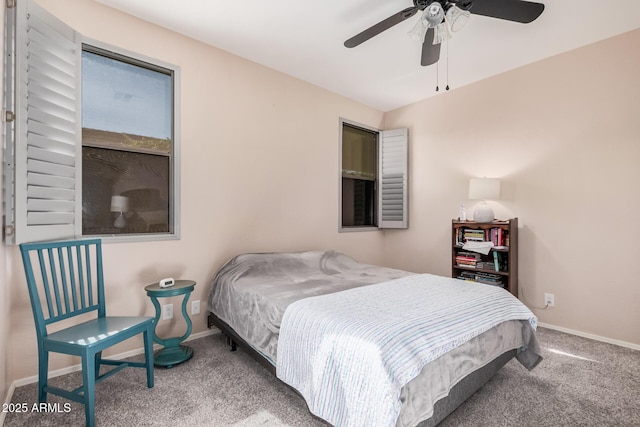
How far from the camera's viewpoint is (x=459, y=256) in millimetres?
3504

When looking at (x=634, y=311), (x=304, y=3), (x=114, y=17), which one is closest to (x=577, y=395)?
(x=634, y=311)

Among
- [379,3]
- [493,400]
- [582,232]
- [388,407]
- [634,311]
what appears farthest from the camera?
[582,232]

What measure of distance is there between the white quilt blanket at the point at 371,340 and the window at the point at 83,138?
1.65m

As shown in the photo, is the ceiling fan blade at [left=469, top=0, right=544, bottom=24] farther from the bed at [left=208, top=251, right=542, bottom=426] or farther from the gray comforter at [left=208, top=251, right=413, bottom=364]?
the gray comforter at [left=208, top=251, right=413, bottom=364]

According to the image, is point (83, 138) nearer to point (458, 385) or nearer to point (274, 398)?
point (274, 398)

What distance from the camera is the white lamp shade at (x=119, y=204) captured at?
2478 millimetres

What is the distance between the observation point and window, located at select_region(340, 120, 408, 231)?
14.1ft

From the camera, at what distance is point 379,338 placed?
135 centimetres

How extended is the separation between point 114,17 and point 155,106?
69cm

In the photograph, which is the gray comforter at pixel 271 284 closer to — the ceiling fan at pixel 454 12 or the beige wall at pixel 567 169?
the beige wall at pixel 567 169

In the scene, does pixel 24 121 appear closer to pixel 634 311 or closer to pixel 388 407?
pixel 388 407

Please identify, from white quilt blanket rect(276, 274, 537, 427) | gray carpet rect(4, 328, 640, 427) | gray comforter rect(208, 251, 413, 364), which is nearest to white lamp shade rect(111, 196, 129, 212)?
gray comforter rect(208, 251, 413, 364)

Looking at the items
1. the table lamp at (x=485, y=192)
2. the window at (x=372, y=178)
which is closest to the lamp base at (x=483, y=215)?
the table lamp at (x=485, y=192)

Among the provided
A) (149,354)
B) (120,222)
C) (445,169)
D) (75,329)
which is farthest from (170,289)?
(445,169)
